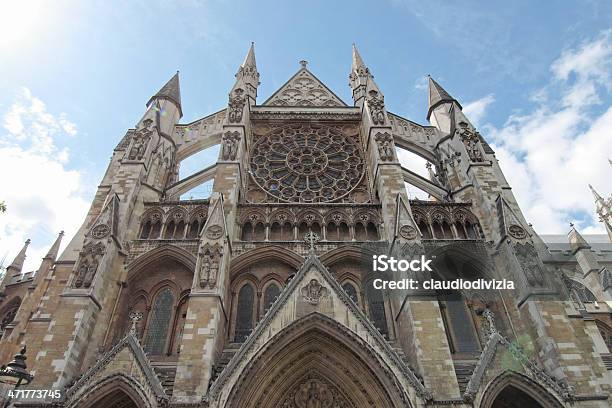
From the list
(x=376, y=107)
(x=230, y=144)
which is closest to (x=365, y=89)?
(x=376, y=107)

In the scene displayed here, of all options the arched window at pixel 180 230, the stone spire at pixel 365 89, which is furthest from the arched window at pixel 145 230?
the stone spire at pixel 365 89

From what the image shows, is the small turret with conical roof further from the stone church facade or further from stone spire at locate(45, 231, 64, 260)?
the stone church facade

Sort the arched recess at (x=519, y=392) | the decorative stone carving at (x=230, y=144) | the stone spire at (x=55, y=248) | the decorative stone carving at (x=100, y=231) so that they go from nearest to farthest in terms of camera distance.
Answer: the arched recess at (x=519, y=392) → the decorative stone carving at (x=100, y=231) → the decorative stone carving at (x=230, y=144) → the stone spire at (x=55, y=248)

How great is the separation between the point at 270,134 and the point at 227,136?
126 inches

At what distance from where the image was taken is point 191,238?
14844mm

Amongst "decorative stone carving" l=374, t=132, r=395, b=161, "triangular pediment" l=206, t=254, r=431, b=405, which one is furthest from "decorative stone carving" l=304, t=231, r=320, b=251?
"decorative stone carving" l=374, t=132, r=395, b=161

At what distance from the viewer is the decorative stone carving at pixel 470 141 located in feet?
56.7

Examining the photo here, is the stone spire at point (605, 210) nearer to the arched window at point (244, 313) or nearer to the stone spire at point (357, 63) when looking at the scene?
the stone spire at point (357, 63)

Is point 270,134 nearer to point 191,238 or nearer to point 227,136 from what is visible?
point 227,136

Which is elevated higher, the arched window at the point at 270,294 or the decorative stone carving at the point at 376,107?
the decorative stone carving at the point at 376,107

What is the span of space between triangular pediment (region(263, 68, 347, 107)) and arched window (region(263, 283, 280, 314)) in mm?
11015

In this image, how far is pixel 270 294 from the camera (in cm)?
1452

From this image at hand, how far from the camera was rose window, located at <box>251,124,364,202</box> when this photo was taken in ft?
58.4

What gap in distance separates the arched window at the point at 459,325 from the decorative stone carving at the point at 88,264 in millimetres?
11820
